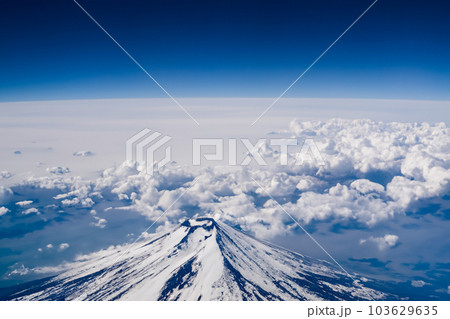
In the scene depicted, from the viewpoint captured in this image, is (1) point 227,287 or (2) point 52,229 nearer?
(1) point 227,287

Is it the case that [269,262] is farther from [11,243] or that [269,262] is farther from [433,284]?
[11,243]

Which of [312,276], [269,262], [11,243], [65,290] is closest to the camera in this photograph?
[65,290]

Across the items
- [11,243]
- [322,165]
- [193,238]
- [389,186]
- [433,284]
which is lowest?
[433,284]

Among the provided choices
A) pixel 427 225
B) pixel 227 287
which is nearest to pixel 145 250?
pixel 227 287

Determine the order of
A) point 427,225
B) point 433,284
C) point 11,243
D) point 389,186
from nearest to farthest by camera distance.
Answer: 1. point 433,284
2. point 11,243
3. point 427,225
4. point 389,186

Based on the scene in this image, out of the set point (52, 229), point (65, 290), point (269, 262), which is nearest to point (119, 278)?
point (65, 290)

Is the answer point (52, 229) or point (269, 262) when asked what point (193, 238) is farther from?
point (52, 229)

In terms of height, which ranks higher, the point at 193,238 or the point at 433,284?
the point at 193,238
